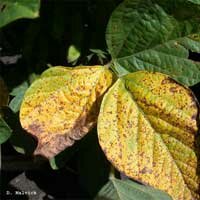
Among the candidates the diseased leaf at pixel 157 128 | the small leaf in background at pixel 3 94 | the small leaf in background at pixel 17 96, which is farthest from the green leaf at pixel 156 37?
the small leaf in background at pixel 17 96

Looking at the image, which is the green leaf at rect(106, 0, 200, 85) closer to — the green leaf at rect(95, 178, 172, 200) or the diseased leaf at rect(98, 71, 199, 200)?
the diseased leaf at rect(98, 71, 199, 200)

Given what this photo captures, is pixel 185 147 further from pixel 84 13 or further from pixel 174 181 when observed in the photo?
pixel 84 13

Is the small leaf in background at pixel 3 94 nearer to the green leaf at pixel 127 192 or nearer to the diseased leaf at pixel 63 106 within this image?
the diseased leaf at pixel 63 106

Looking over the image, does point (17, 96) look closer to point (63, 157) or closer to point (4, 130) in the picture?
point (63, 157)

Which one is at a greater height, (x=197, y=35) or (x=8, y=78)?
(x=197, y=35)

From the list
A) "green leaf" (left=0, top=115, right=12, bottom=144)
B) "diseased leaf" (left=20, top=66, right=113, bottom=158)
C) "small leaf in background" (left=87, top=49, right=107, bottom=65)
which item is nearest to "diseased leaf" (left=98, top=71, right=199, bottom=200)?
"diseased leaf" (left=20, top=66, right=113, bottom=158)

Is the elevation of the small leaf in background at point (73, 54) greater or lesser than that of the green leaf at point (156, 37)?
lesser

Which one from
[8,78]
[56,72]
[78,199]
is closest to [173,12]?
[56,72]
